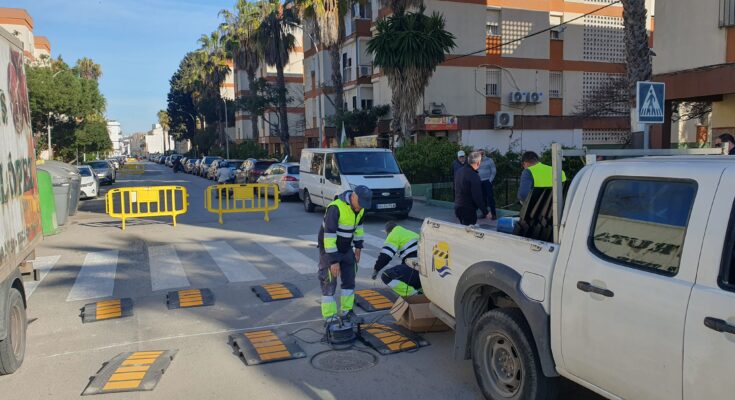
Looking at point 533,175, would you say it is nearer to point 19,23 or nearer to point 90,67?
point 19,23

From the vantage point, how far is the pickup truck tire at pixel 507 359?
3.74 meters

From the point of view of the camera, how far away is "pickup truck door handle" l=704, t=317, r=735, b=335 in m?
2.54

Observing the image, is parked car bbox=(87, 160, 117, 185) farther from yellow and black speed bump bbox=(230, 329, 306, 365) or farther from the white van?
yellow and black speed bump bbox=(230, 329, 306, 365)

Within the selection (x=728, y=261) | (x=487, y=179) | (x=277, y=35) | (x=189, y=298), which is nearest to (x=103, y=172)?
(x=277, y=35)

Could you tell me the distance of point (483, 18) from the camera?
99.8 ft

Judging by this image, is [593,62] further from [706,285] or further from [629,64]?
[706,285]

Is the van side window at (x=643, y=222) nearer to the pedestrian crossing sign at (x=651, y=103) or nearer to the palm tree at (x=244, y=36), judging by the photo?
the pedestrian crossing sign at (x=651, y=103)

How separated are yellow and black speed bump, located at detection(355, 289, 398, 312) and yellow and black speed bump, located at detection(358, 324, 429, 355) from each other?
692 millimetres

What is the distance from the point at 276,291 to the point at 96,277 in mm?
3241

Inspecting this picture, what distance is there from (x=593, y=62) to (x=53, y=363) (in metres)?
32.9

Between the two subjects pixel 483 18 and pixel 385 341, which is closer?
pixel 385 341

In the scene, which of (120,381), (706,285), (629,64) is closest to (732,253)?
(706,285)

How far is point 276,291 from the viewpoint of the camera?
25.4ft

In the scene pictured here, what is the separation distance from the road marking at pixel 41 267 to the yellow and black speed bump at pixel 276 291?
10.6 feet
